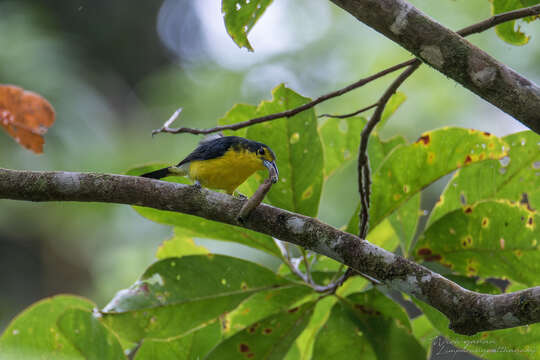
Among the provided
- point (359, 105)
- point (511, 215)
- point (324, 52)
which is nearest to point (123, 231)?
point (359, 105)

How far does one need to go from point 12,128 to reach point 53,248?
7.72 meters

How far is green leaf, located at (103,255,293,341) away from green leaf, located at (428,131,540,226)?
891 mm

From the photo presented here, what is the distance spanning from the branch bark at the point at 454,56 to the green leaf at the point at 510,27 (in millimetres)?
747

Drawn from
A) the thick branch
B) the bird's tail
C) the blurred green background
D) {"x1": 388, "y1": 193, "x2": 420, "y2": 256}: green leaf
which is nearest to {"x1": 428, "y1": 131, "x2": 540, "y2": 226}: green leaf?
{"x1": 388, "y1": 193, "x2": 420, "y2": 256}: green leaf

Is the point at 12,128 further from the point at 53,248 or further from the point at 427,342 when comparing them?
the point at 53,248

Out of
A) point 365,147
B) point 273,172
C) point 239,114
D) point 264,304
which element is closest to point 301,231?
point 273,172

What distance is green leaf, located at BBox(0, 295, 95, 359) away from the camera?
7.76 ft

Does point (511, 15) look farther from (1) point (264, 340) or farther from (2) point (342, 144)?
(1) point (264, 340)

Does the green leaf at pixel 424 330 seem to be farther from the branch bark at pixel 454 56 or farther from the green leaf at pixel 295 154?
the branch bark at pixel 454 56

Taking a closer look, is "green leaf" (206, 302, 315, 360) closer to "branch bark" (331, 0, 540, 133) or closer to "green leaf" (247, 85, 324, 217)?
"green leaf" (247, 85, 324, 217)

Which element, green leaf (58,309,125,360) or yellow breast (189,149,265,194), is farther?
yellow breast (189,149,265,194)

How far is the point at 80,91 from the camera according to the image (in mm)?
10336

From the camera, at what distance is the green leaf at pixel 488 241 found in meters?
2.30

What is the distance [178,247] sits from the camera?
288 centimetres
